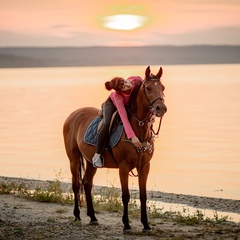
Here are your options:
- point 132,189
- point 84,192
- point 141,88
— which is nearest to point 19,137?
point 132,189

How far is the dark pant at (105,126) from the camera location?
1212 centimetres

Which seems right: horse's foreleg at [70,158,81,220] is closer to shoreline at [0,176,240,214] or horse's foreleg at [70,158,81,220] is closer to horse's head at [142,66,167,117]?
horse's head at [142,66,167,117]

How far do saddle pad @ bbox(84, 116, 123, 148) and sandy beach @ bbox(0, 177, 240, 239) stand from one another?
4.29ft

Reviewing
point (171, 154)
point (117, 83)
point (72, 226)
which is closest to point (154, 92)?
point (117, 83)

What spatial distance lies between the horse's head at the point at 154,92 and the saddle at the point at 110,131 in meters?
0.78

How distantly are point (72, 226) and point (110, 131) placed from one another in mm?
1553

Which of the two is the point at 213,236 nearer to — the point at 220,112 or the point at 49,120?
the point at 49,120

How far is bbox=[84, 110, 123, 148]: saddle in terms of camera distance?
12.0 metres

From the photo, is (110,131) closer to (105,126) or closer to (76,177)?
(105,126)

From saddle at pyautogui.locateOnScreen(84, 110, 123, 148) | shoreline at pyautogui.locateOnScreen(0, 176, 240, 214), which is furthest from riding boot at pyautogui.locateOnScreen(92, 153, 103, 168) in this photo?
shoreline at pyautogui.locateOnScreen(0, 176, 240, 214)

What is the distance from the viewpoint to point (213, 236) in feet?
38.3

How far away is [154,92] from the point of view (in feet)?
37.2

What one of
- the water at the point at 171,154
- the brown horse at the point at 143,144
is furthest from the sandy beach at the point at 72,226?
the water at the point at 171,154

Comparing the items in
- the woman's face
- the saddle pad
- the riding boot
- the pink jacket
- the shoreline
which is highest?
the woman's face
